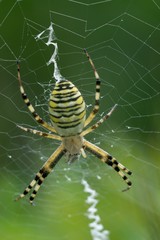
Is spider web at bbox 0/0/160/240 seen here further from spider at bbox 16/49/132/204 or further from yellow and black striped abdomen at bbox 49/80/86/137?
yellow and black striped abdomen at bbox 49/80/86/137

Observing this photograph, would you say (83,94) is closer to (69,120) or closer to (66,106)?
(69,120)

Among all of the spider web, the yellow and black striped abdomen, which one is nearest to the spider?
the yellow and black striped abdomen

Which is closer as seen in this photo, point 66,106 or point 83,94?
point 66,106

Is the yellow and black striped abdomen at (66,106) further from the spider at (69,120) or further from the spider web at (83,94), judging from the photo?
the spider web at (83,94)

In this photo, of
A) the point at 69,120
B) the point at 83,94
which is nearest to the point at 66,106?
the point at 69,120

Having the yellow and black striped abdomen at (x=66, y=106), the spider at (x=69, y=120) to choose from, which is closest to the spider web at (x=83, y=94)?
the spider at (x=69, y=120)
